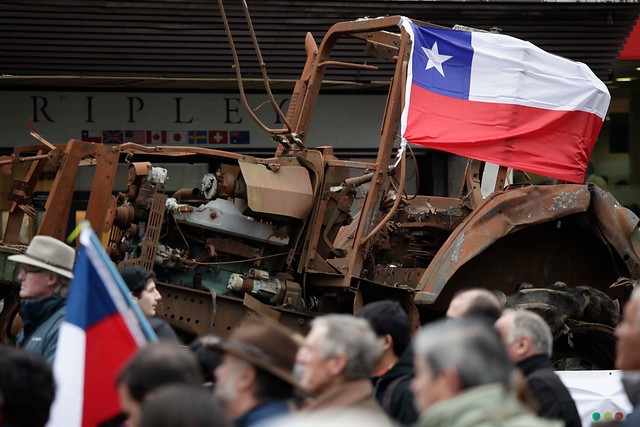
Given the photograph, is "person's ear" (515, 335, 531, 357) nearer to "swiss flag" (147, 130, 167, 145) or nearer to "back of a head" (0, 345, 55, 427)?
"back of a head" (0, 345, 55, 427)

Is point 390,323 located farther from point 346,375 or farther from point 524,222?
point 524,222

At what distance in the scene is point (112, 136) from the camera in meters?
15.0

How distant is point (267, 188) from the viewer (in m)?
8.26

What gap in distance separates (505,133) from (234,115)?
6460mm

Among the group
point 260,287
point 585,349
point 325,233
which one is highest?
point 325,233

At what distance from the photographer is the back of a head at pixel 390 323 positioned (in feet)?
17.4

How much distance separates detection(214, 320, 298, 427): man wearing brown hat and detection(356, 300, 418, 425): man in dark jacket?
1072 mm

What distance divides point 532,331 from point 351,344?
1173 millimetres

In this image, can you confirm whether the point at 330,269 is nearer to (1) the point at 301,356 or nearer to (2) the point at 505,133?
(2) the point at 505,133

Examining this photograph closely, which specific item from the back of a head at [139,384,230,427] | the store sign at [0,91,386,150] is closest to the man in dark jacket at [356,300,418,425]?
the back of a head at [139,384,230,427]

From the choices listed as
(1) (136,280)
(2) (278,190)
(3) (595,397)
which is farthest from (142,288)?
(3) (595,397)

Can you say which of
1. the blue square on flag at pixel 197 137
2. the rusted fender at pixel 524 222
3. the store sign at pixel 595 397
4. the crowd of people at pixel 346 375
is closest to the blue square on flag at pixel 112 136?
the blue square on flag at pixel 197 137

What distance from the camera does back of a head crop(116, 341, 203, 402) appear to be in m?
3.91

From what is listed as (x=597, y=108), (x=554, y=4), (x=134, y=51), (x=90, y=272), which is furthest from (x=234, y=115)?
(x=90, y=272)
